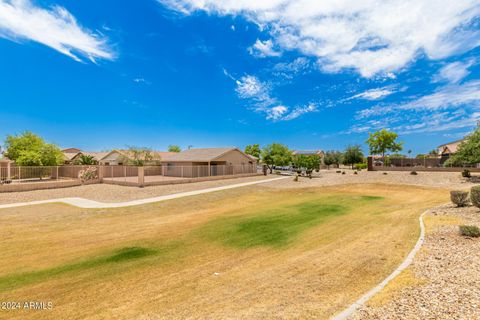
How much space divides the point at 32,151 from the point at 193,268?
41.5m

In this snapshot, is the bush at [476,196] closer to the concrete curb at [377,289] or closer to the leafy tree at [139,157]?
the concrete curb at [377,289]

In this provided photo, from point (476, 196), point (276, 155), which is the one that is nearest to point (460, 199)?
point (476, 196)

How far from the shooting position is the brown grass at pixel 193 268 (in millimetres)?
5297

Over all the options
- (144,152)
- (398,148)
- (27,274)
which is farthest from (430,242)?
(398,148)

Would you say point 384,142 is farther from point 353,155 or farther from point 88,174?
point 88,174

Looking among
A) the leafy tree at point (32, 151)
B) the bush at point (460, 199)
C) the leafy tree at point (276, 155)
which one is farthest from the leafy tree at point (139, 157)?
the bush at point (460, 199)

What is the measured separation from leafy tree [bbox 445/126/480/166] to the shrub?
43.8 m

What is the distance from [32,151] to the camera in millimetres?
36906

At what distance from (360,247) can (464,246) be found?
292cm

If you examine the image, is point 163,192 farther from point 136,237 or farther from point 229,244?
point 229,244

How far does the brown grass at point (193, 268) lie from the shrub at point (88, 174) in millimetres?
17037

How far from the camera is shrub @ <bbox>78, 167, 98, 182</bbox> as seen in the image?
29758 mm

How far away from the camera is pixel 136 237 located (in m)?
10.7

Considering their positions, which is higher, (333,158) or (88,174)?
(333,158)
